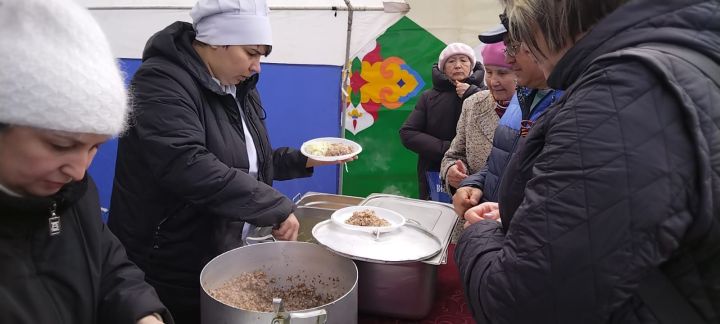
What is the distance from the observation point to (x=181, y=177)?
4.05 feet

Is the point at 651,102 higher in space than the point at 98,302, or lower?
higher

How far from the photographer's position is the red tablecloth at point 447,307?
1217 millimetres

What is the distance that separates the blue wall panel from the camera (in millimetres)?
3127

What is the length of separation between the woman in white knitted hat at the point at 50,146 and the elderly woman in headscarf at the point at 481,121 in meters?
1.57

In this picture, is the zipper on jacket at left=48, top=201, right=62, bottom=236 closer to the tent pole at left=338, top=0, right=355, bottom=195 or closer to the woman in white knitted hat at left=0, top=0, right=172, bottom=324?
the woman in white knitted hat at left=0, top=0, right=172, bottom=324

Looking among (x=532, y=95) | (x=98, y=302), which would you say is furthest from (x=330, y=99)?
(x=98, y=302)

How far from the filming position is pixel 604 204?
22.8 inches

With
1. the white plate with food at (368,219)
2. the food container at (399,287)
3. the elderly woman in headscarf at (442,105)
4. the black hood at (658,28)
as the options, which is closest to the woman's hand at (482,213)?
the food container at (399,287)

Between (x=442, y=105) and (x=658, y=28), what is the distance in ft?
8.18

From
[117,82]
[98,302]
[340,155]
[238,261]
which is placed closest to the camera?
[117,82]

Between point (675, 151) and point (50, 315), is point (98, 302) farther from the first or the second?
point (675, 151)

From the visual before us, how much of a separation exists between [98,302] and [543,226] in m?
0.84

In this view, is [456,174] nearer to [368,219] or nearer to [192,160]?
[368,219]

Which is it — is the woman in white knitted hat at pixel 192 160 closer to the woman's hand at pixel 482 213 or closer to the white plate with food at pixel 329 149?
the white plate with food at pixel 329 149
